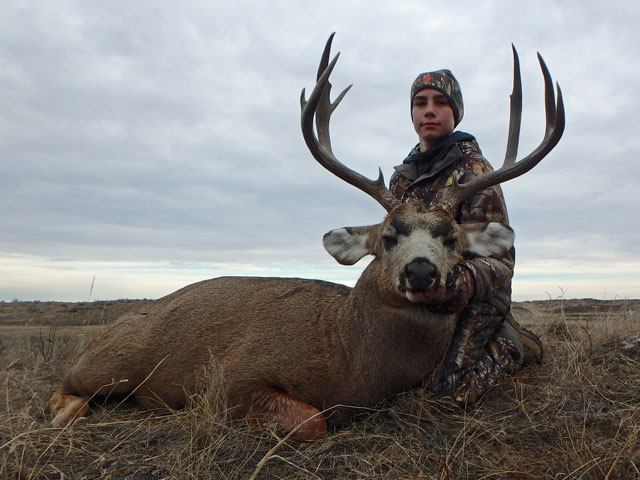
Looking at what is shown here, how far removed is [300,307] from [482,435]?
1.63 meters

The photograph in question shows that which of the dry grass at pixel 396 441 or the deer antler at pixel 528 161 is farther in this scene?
the deer antler at pixel 528 161

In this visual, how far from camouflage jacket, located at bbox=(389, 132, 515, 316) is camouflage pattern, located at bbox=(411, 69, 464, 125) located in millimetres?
507

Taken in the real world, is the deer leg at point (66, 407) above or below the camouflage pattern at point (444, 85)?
below

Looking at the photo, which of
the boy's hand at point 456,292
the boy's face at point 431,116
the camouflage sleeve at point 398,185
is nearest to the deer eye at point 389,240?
the boy's hand at point 456,292

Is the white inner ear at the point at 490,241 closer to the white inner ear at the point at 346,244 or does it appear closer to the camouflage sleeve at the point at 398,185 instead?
the white inner ear at the point at 346,244

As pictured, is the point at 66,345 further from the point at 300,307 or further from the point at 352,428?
the point at 352,428

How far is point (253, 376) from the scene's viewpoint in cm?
380

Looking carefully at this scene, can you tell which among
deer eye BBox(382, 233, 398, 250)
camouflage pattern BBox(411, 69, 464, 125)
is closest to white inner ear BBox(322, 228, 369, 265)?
deer eye BBox(382, 233, 398, 250)

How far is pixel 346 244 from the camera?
13.9 feet

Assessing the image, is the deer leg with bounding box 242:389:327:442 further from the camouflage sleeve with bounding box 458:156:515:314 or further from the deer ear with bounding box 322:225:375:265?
the camouflage sleeve with bounding box 458:156:515:314

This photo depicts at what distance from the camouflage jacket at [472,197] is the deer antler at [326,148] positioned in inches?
24.7

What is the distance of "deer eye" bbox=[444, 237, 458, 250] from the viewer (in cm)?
379

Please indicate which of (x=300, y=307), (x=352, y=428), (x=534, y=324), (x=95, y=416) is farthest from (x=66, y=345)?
(x=534, y=324)

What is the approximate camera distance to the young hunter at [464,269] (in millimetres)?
3832
